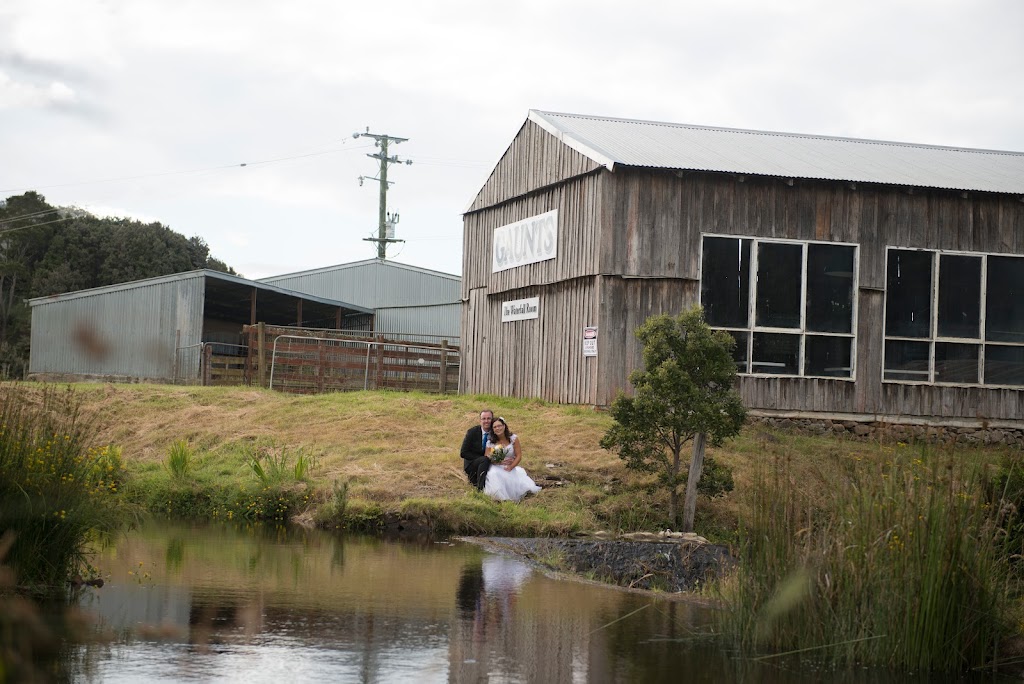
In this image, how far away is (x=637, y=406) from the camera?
15633 millimetres

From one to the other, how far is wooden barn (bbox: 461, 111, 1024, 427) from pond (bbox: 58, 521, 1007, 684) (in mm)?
10431

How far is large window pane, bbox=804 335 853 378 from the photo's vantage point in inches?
876

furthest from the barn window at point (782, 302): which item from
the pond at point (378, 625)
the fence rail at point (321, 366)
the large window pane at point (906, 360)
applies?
the pond at point (378, 625)

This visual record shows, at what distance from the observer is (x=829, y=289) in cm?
2239

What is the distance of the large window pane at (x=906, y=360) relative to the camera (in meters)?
22.7

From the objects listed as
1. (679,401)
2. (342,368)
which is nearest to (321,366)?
(342,368)

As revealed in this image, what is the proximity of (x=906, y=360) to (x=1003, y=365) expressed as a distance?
6.74 feet

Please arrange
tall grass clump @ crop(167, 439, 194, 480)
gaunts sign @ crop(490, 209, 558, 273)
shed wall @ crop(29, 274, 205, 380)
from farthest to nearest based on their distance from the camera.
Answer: shed wall @ crop(29, 274, 205, 380), gaunts sign @ crop(490, 209, 558, 273), tall grass clump @ crop(167, 439, 194, 480)

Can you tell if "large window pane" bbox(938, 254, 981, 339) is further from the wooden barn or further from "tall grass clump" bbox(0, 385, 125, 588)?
"tall grass clump" bbox(0, 385, 125, 588)

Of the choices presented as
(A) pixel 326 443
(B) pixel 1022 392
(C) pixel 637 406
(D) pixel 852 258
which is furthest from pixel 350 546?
(B) pixel 1022 392

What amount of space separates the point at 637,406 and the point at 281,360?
16.8 meters

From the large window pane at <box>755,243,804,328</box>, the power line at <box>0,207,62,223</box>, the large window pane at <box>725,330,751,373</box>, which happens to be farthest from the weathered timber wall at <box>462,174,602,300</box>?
the power line at <box>0,207,62,223</box>

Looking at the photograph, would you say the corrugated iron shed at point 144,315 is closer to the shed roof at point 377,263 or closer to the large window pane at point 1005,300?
the shed roof at point 377,263

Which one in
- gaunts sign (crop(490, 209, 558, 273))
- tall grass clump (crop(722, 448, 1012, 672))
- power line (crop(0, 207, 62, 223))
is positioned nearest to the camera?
tall grass clump (crop(722, 448, 1012, 672))
